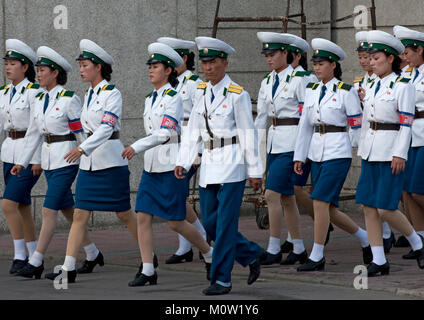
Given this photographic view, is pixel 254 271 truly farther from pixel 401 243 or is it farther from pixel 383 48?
pixel 401 243

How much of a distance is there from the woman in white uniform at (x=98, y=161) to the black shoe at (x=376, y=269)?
211cm

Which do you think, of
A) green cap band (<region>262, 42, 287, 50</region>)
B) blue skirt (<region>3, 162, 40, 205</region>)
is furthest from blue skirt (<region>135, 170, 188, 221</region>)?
green cap band (<region>262, 42, 287, 50</region>)

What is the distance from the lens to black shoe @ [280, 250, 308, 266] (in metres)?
9.96

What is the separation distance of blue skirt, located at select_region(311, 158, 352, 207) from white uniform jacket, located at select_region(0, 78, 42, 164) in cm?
249

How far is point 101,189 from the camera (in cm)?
917

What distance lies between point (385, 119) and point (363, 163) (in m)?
0.43

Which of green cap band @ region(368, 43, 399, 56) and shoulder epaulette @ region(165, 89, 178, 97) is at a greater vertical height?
green cap band @ region(368, 43, 399, 56)

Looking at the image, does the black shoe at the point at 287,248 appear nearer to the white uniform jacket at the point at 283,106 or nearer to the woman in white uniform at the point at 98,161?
the white uniform jacket at the point at 283,106

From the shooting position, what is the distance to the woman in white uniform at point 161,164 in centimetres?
875

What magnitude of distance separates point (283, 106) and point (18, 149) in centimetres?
243

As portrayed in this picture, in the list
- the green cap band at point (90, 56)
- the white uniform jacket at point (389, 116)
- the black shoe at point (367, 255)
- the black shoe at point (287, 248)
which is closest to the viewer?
the white uniform jacket at point (389, 116)

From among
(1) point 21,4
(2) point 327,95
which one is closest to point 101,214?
(1) point 21,4

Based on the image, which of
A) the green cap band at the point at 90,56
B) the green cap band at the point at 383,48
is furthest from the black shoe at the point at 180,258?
the green cap band at the point at 383,48

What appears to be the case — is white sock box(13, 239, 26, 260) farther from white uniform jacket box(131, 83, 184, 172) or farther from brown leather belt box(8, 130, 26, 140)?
white uniform jacket box(131, 83, 184, 172)
